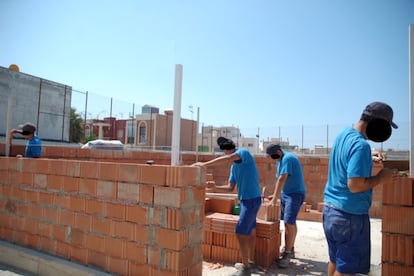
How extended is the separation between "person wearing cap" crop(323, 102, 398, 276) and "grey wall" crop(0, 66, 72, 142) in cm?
1232

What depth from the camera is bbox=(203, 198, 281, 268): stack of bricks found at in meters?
4.04

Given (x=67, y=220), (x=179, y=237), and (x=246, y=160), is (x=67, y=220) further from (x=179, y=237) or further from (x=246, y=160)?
(x=246, y=160)

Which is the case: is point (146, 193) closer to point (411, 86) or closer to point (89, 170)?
point (89, 170)

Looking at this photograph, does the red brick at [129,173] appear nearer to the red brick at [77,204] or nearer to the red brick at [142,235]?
the red brick at [142,235]

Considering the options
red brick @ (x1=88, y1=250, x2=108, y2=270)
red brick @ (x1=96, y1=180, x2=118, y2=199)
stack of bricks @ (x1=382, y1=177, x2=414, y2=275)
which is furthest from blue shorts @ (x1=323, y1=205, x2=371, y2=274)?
red brick @ (x1=88, y1=250, x2=108, y2=270)

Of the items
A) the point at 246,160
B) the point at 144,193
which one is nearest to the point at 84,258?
the point at 144,193

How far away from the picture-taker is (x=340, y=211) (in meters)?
2.28

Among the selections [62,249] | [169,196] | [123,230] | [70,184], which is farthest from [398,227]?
[62,249]

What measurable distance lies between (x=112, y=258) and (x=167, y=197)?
0.95m

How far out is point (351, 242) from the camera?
87.5 inches

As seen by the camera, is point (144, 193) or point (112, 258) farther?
point (112, 258)

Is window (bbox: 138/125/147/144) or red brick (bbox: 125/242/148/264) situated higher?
window (bbox: 138/125/147/144)

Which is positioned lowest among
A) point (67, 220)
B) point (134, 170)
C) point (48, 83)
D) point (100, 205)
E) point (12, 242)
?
point (12, 242)

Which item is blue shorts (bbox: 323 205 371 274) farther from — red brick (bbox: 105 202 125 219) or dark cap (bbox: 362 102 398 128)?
red brick (bbox: 105 202 125 219)
